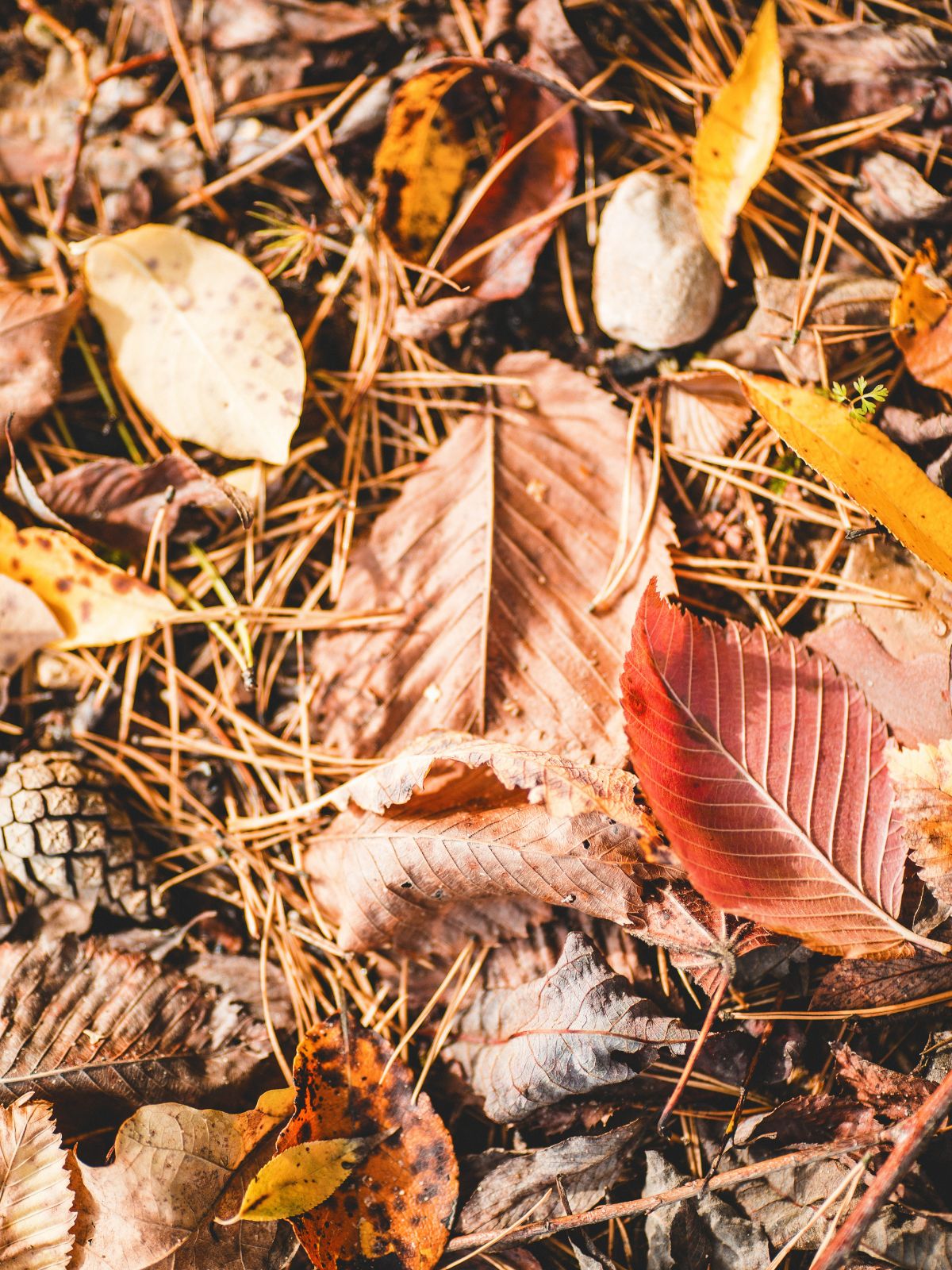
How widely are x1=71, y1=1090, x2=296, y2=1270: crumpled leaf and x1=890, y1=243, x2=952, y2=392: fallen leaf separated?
195 centimetres

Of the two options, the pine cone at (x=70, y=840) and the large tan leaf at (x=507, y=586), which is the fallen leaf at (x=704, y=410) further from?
the pine cone at (x=70, y=840)

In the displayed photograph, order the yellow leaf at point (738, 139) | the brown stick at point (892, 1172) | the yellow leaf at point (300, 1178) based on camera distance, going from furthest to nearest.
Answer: the yellow leaf at point (738, 139), the yellow leaf at point (300, 1178), the brown stick at point (892, 1172)

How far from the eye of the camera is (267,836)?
1695mm

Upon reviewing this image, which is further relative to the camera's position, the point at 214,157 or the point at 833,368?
the point at 214,157

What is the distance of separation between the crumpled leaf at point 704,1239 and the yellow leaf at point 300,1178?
525mm

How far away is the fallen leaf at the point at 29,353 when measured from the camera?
173 cm

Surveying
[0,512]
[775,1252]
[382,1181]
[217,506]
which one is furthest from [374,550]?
[775,1252]

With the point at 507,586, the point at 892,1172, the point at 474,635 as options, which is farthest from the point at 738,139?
the point at 892,1172

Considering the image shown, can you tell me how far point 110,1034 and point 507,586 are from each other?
114 centimetres

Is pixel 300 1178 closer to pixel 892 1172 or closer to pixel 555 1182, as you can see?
pixel 555 1182

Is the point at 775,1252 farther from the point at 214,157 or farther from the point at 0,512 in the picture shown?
the point at 214,157

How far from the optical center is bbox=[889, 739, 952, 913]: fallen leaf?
1.37 metres

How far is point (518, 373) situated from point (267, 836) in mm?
1122

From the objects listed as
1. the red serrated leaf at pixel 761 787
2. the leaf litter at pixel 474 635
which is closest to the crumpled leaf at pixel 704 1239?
the leaf litter at pixel 474 635
